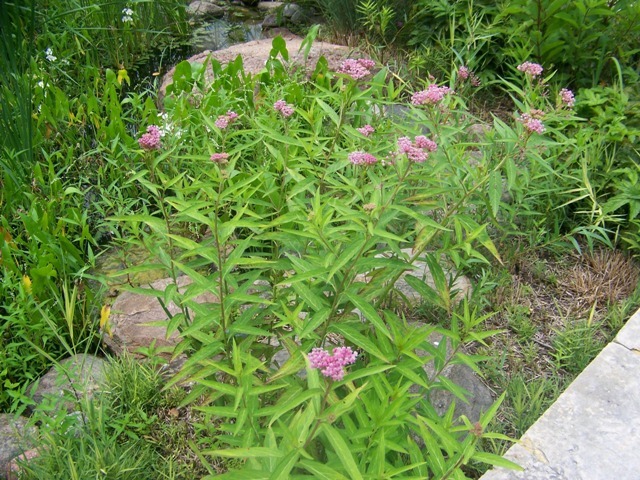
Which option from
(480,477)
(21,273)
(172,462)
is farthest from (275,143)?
(480,477)

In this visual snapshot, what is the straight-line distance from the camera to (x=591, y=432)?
7.43 feet

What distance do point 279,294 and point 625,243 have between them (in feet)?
6.57

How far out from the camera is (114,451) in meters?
2.27

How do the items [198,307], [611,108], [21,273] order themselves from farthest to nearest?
1. [611,108]
2. [21,273]
3. [198,307]

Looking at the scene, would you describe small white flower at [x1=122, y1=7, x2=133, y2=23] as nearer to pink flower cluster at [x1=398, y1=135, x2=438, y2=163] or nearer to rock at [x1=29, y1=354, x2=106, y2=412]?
rock at [x1=29, y1=354, x2=106, y2=412]

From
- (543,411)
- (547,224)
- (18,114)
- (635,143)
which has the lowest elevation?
(543,411)

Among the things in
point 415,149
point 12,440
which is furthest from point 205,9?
point 415,149

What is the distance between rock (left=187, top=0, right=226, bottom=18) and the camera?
738 cm

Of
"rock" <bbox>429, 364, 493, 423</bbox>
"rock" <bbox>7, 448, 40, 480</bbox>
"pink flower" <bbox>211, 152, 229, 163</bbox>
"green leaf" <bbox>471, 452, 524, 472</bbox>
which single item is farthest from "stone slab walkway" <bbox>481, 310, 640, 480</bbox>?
"rock" <bbox>7, 448, 40, 480</bbox>

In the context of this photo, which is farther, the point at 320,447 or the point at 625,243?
the point at 625,243

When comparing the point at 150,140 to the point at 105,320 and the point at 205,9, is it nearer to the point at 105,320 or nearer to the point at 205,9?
the point at 105,320

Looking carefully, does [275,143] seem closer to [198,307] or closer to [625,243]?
[198,307]

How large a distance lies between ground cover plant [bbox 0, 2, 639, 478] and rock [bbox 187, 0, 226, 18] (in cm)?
347

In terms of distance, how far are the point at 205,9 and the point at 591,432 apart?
6709mm
